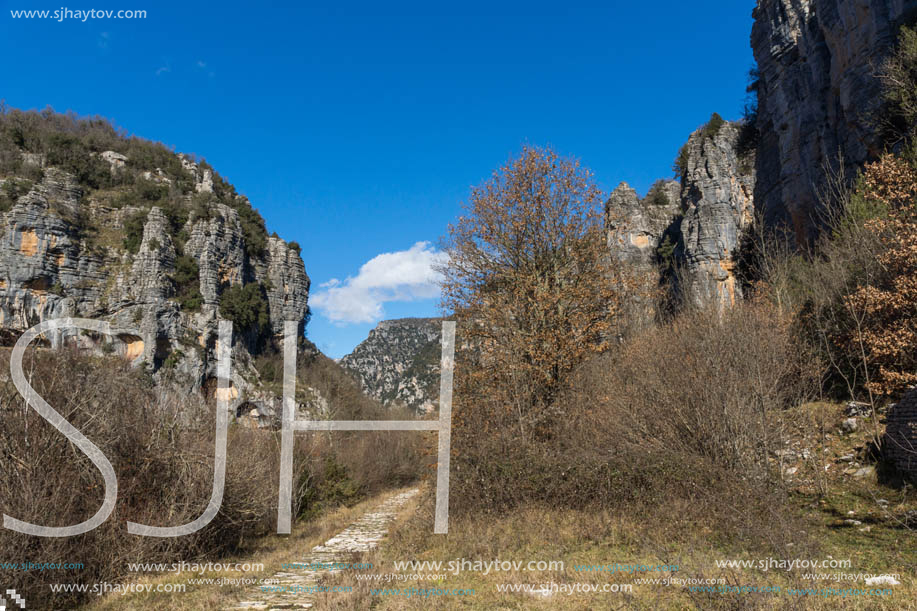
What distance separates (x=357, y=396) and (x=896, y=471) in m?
38.8

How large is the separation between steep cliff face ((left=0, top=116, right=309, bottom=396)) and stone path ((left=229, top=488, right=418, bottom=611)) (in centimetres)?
2370

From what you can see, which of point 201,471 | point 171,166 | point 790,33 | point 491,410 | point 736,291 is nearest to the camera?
point 201,471

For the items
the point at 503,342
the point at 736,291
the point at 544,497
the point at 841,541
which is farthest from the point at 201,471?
the point at 736,291

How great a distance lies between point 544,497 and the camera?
33.2 ft

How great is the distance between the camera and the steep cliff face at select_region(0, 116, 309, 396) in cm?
4022

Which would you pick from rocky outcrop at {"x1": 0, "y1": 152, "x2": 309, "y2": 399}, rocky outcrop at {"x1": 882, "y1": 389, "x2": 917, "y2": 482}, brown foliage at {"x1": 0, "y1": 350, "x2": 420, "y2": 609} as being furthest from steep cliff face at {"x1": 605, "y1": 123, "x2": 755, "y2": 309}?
brown foliage at {"x1": 0, "y1": 350, "x2": 420, "y2": 609}

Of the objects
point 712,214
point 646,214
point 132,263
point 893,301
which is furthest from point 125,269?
point 646,214

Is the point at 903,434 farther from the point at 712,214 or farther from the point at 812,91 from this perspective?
the point at 712,214

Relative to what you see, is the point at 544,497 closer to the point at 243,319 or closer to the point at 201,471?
the point at 201,471

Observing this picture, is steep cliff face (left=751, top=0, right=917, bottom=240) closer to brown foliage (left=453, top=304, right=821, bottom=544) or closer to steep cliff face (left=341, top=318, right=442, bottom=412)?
brown foliage (left=453, top=304, right=821, bottom=544)

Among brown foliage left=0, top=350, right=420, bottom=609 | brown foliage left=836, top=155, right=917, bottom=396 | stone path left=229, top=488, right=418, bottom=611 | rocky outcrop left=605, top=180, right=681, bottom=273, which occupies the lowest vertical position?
stone path left=229, top=488, right=418, bottom=611

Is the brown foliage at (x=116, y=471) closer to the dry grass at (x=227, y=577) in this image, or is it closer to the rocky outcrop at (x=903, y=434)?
the dry grass at (x=227, y=577)

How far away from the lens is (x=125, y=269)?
44188mm

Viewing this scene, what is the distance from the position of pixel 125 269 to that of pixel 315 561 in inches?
1687
